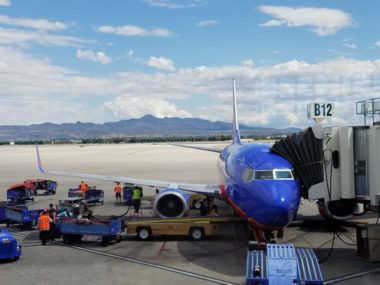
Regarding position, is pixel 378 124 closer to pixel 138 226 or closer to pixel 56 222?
pixel 138 226

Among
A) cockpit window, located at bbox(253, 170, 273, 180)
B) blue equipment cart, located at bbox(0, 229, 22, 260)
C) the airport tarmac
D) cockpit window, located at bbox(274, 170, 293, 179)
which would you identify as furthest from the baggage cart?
cockpit window, located at bbox(274, 170, 293, 179)

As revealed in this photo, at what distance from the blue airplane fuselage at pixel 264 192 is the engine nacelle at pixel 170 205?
4138 millimetres

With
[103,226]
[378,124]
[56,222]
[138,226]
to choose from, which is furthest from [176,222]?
[378,124]

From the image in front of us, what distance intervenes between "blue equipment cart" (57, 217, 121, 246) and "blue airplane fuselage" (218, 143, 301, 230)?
Result: 4.90 m

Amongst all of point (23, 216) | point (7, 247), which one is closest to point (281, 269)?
point (7, 247)

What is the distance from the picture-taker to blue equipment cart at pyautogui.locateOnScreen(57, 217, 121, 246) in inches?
779

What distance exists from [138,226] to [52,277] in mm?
6064

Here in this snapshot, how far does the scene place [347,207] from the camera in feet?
66.7

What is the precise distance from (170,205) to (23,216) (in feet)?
23.0

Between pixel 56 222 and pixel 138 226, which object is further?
pixel 56 222

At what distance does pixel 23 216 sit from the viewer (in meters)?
23.7

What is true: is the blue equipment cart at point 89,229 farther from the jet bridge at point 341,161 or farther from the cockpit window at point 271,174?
the jet bridge at point 341,161

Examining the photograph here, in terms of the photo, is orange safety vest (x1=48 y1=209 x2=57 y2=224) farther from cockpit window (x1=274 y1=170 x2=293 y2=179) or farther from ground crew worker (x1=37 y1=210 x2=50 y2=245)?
cockpit window (x1=274 y1=170 x2=293 y2=179)

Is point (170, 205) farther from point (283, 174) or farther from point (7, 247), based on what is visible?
point (7, 247)
